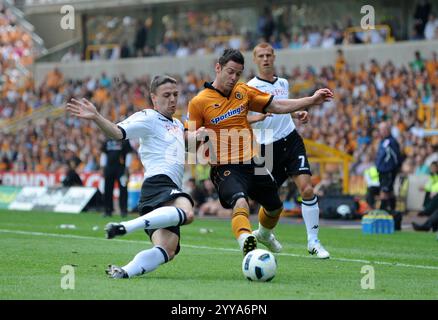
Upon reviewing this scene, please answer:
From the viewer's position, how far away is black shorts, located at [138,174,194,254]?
9891 mm

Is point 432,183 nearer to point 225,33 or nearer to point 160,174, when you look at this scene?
point 160,174

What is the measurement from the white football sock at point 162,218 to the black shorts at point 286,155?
12.8ft

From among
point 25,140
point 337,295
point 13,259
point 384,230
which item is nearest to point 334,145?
point 384,230

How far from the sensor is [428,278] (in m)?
10.3

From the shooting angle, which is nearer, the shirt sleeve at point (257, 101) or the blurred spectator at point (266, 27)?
the shirt sleeve at point (257, 101)

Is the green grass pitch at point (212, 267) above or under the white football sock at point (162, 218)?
under

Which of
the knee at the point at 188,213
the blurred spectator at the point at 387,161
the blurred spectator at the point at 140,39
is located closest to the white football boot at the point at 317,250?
the knee at the point at 188,213

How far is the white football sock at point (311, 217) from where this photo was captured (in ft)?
42.5

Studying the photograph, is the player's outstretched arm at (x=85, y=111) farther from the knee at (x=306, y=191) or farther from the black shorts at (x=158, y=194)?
the knee at (x=306, y=191)

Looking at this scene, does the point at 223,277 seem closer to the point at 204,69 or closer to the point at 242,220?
the point at 242,220

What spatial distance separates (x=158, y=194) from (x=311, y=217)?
361 centimetres

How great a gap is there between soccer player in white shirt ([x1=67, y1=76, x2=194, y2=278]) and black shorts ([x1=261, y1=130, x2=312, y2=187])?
3089 millimetres

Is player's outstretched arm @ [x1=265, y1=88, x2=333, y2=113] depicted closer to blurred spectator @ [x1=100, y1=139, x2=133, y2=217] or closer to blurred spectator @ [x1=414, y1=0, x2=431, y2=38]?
blurred spectator @ [x1=100, y1=139, x2=133, y2=217]

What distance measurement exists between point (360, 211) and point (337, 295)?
15.1 metres
